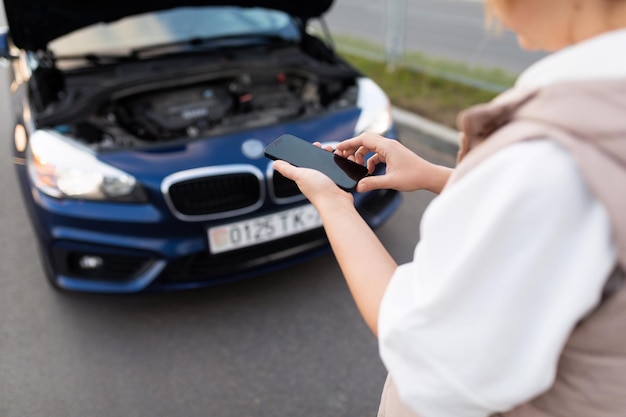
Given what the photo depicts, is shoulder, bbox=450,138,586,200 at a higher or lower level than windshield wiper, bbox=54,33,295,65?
higher

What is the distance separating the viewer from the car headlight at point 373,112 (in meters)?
2.77

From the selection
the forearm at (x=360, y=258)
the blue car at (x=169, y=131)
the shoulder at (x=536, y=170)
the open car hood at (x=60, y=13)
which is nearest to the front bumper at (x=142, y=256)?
the blue car at (x=169, y=131)

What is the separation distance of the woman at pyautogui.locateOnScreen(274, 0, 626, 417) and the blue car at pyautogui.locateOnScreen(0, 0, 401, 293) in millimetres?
1791

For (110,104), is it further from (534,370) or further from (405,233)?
(534,370)

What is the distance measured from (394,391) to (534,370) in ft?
1.22

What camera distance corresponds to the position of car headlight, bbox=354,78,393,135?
9.10ft

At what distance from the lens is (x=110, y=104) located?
9.59 ft

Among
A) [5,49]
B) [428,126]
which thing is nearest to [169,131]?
[5,49]

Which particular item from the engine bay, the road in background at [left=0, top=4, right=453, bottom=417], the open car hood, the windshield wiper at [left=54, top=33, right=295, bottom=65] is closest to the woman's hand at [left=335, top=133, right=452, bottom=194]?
the road in background at [left=0, top=4, right=453, bottom=417]

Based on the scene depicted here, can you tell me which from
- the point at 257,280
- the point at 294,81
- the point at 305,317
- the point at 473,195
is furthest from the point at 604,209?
the point at 294,81

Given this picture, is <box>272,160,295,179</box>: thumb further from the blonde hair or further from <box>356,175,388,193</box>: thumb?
the blonde hair

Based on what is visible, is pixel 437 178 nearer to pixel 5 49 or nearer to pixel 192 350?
pixel 192 350

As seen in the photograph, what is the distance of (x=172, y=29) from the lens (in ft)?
11.0

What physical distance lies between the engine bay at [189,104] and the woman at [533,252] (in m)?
2.09
